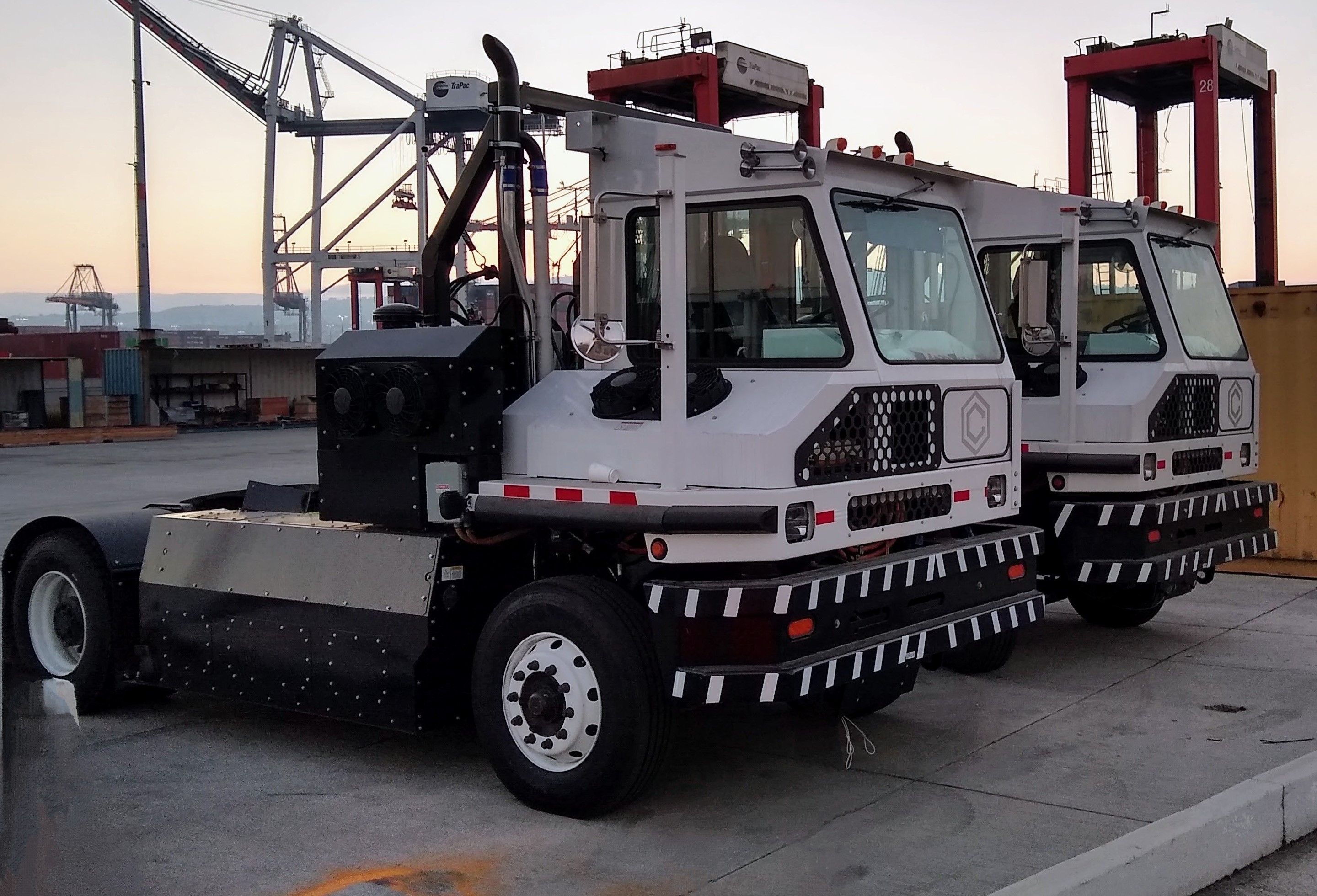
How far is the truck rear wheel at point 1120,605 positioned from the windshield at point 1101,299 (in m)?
1.65

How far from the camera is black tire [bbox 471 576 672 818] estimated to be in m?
5.23

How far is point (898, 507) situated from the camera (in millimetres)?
5777

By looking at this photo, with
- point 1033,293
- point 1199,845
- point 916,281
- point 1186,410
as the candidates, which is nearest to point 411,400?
point 916,281

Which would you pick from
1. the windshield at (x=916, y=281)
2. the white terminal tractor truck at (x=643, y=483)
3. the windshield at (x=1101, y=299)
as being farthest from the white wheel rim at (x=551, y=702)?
the windshield at (x=1101, y=299)

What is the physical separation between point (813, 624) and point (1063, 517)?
3496 millimetres

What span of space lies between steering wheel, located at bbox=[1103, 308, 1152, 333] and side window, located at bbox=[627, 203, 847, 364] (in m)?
3.74

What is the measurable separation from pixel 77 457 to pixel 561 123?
24540mm

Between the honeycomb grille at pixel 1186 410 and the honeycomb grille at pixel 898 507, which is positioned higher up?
the honeycomb grille at pixel 1186 410

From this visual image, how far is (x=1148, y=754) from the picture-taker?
6.39 m

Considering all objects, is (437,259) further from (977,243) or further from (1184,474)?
(1184,474)

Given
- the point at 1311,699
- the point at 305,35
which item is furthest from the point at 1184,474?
the point at 305,35

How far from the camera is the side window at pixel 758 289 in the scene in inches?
223

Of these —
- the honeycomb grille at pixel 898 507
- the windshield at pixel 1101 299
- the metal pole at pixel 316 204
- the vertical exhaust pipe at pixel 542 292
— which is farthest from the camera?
the metal pole at pixel 316 204

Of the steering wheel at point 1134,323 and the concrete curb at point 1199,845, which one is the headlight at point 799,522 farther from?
the steering wheel at point 1134,323
